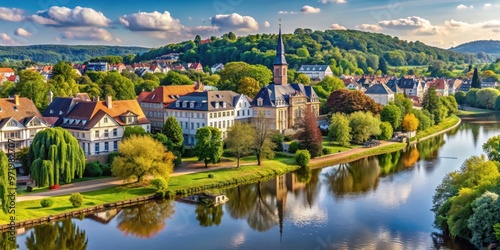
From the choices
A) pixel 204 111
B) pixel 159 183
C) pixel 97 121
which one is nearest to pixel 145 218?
pixel 159 183

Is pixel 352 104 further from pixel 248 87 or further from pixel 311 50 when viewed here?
pixel 311 50

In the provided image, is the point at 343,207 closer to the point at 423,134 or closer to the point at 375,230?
the point at 375,230

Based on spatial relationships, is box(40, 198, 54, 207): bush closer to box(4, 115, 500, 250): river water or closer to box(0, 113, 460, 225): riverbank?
box(0, 113, 460, 225): riverbank

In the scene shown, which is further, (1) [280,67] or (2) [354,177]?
(1) [280,67]

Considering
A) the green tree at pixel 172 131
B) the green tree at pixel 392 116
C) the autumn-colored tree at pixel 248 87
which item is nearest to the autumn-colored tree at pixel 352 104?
the green tree at pixel 392 116

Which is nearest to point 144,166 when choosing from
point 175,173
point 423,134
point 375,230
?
point 175,173

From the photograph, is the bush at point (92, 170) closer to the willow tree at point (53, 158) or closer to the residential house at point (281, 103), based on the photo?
the willow tree at point (53, 158)
